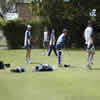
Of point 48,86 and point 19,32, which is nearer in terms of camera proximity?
point 48,86

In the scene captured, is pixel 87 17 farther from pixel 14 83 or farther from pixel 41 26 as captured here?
pixel 14 83

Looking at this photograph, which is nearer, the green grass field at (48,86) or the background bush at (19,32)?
the green grass field at (48,86)

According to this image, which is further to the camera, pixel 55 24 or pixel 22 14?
pixel 22 14

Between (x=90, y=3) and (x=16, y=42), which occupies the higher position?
(x=90, y=3)

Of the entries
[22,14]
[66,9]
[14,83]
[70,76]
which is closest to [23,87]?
[14,83]

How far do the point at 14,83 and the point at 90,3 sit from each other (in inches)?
917

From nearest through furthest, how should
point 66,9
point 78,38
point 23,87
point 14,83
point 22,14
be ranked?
point 23,87, point 14,83, point 66,9, point 78,38, point 22,14

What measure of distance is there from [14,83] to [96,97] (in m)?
2.86

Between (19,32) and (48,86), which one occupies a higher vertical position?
(48,86)

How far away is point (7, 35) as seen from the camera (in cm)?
3164

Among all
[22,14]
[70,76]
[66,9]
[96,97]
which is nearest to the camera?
[96,97]

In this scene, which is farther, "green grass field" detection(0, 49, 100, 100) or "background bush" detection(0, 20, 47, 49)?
"background bush" detection(0, 20, 47, 49)

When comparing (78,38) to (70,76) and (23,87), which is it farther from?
(23,87)

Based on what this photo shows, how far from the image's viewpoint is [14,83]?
9281mm
